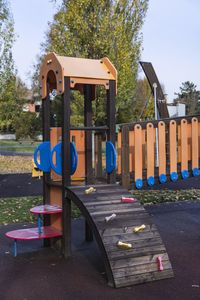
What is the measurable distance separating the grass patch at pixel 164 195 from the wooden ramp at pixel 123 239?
4.53 metres

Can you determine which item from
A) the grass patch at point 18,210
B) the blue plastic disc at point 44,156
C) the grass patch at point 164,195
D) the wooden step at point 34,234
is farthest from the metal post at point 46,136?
the grass patch at point 164,195

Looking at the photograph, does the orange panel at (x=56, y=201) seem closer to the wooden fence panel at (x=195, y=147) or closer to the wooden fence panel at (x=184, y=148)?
the wooden fence panel at (x=184, y=148)

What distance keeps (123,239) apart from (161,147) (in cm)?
240

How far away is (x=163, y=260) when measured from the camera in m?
4.68

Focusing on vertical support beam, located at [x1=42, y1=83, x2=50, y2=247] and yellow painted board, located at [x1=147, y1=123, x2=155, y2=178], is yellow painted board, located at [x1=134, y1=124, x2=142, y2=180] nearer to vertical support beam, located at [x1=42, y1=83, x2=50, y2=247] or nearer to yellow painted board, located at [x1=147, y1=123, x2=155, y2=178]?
yellow painted board, located at [x1=147, y1=123, x2=155, y2=178]

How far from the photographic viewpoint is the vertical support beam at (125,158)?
650 centimetres

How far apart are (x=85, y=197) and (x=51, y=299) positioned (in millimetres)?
1374

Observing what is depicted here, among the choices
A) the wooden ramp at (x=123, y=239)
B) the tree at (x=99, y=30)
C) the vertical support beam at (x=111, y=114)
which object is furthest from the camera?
the tree at (x=99, y=30)

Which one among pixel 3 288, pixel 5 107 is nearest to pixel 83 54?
pixel 5 107

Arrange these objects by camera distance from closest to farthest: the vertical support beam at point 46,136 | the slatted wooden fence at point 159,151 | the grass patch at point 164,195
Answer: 1. the vertical support beam at point 46,136
2. the slatted wooden fence at point 159,151
3. the grass patch at point 164,195

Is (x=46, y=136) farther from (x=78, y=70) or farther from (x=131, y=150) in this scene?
(x=131, y=150)

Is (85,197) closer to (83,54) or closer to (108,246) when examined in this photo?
(108,246)

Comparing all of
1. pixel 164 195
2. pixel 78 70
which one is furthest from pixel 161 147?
pixel 164 195

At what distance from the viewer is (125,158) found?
6.57m
